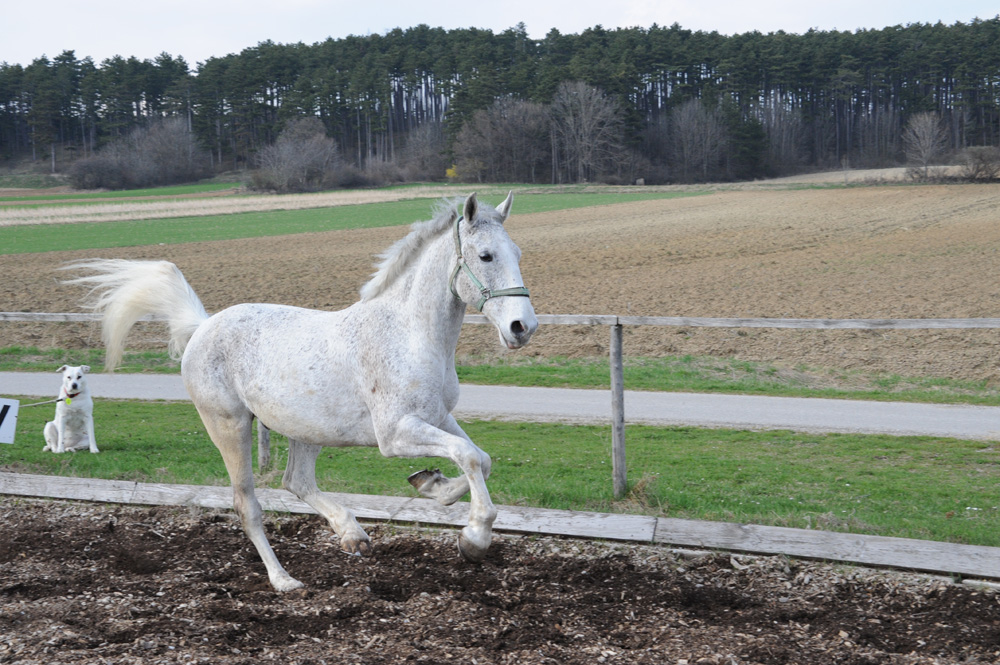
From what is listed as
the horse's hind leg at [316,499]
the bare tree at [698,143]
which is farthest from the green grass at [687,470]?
the bare tree at [698,143]

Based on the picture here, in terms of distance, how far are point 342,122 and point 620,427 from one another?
10613cm

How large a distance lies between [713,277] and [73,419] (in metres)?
17.7

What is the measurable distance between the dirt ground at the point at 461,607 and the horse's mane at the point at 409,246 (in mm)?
1660

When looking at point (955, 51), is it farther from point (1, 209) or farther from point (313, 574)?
point (313, 574)

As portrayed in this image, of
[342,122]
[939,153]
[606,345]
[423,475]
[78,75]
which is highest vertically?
[78,75]

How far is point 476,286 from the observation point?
4027mm

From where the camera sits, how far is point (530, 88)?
307 ft

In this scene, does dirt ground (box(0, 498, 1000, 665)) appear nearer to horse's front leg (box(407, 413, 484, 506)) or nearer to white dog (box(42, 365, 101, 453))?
horse's front leg (box(407, 413, 484, 506))

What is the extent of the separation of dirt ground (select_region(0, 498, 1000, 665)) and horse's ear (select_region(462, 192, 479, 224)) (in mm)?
1957

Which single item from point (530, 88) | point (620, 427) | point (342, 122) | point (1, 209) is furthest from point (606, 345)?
point (342, 122)

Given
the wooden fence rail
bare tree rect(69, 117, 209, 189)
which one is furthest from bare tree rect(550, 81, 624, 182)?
the wooden fence rail

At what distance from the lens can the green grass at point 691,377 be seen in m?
11.6

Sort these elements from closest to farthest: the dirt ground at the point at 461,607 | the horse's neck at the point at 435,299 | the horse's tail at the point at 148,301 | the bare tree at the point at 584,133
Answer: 1. the dirt ground at the point at 461,607
2. the horse's neck at the point at 435,299
3. the horse's tail at the point at 148,301
4. the bare tree at the point at 584,133

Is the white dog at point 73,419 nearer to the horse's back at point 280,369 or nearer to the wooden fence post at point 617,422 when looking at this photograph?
the horse's back at point 280,369
